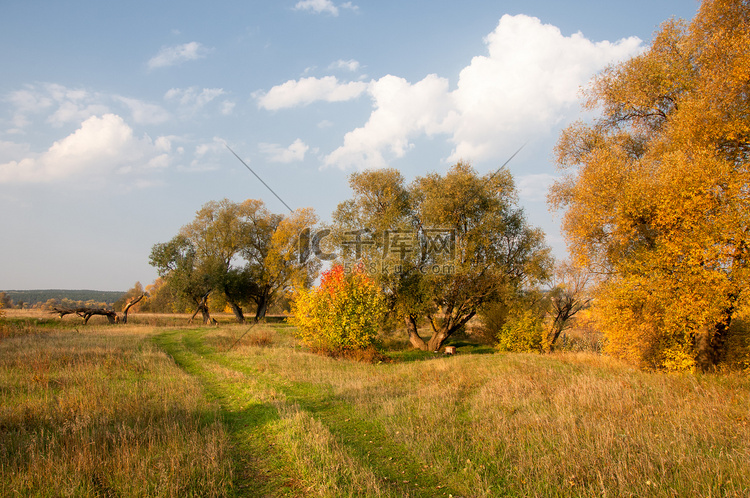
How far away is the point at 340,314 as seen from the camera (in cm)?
1833

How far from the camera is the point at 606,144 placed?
608 inches

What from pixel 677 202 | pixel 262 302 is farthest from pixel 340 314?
pixel 262 302

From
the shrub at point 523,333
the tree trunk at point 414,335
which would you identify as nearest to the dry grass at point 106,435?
the tree trunk at point 414,335

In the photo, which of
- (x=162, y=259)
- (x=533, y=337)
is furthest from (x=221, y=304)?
(x=533, y=337)

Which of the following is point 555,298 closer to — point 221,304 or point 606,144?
point 606,144

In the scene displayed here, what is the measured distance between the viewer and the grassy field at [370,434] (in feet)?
16.7

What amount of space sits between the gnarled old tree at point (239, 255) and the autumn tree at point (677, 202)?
117 feet

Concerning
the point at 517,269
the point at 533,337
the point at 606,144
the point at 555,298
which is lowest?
the point at 533,337

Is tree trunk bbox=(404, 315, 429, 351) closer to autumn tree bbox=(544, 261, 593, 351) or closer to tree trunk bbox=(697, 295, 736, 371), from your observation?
autumn tree bbox=(544, 261, 593, 351)

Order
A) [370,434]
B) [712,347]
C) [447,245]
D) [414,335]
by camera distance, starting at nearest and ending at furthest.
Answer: [370,434] < [712,347] < [447,245] < [414,335]

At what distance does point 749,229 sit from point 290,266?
41544 millimetres

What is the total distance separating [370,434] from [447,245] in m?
18.0

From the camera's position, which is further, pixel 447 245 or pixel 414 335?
pixel 414 335

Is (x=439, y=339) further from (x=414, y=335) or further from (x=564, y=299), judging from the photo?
(x=564, y=299)
